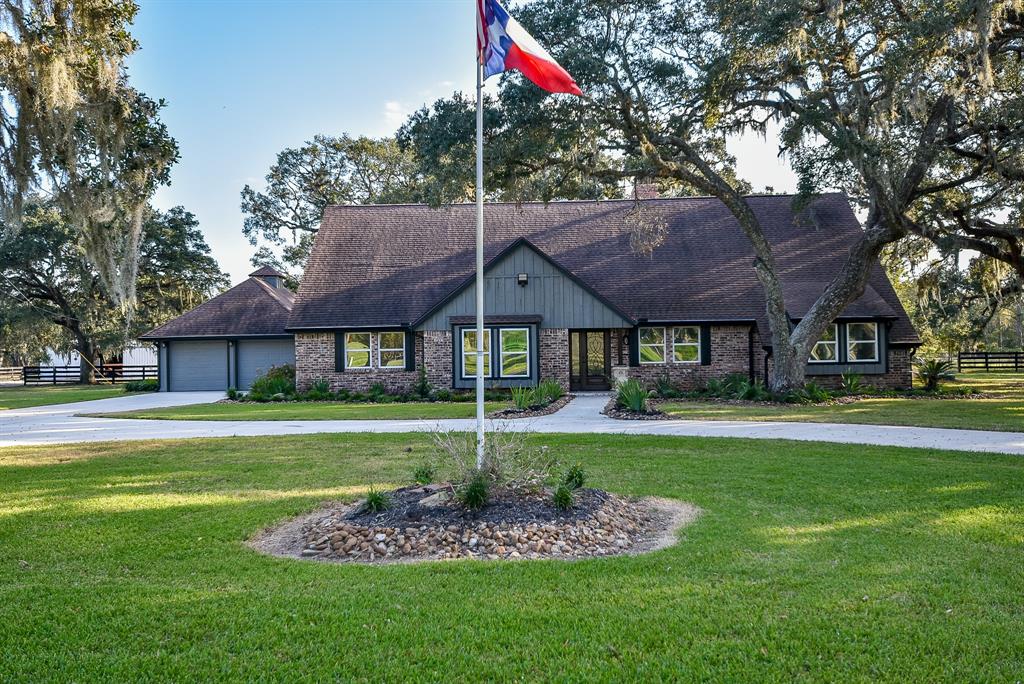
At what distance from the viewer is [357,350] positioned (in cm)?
2242

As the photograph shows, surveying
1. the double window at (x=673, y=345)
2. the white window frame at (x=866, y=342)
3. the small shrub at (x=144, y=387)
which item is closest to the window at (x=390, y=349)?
the double window at (x=673, y=345)

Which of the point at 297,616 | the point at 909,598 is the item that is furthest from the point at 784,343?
the point at 297,616

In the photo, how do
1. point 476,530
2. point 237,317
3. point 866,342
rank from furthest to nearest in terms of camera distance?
point 237,317 < point 866,342 < point 476,530

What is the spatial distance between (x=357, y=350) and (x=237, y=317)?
651 centimetres

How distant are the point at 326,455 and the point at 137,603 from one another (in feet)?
18.5

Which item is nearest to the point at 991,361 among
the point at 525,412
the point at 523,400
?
the point at 523,400

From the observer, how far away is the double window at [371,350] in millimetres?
22281

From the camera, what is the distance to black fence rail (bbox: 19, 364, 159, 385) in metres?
37.4

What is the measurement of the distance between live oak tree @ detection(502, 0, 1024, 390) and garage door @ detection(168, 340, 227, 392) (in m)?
15.7

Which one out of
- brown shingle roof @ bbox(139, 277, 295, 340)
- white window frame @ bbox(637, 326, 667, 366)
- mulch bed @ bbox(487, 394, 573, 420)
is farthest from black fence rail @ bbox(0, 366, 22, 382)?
mulch bed @ bbox(487, 394, 573, 420)

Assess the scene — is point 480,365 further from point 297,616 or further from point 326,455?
point 326,455

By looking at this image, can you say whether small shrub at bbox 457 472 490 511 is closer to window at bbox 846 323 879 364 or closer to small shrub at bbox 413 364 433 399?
small shrub at bbox 413 364 433 399

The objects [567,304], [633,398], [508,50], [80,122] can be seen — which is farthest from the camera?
[567,304]

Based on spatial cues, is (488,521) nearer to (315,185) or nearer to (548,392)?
(548,392)
